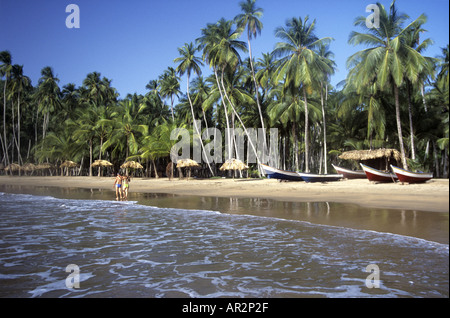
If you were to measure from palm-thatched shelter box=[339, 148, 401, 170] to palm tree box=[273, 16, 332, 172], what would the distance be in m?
3.99

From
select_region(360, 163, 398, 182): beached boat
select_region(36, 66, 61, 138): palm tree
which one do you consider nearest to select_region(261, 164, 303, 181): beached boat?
select_region(360, 163, 398, 182): beached boat

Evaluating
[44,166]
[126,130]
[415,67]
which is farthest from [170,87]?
[415,67]

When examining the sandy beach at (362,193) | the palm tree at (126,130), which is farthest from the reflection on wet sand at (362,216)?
the palm tree at (126,130)

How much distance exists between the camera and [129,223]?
10.7 meters

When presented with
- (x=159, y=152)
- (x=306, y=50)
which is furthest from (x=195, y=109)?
(x=306, y=50)

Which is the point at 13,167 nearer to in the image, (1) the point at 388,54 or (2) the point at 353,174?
(2) the point at 353,174

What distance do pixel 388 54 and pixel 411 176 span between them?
8.74 meters

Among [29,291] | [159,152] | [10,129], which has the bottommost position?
[29,291]

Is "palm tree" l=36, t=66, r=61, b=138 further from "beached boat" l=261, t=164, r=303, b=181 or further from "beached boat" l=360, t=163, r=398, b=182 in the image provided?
"beached boat" l=360, t=163, r=398, b=182

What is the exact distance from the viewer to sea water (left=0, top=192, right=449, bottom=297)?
4730mm

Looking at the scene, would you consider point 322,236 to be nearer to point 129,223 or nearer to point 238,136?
point 129,223

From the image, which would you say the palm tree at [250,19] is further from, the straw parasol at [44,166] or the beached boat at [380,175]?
the straw parasol at [44,166]

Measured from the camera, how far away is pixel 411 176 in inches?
705
